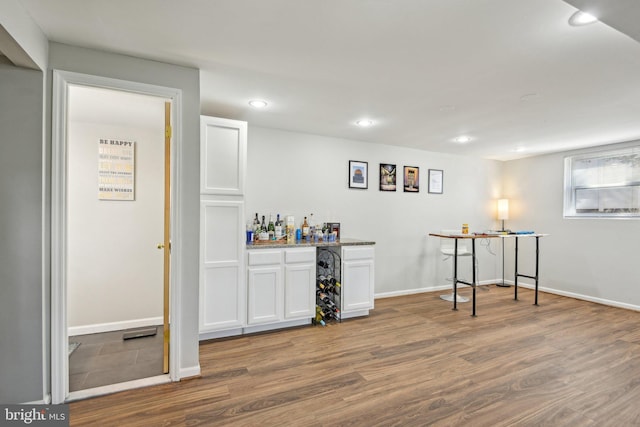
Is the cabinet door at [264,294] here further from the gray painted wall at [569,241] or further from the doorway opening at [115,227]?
the gray painted wall at [569,241]

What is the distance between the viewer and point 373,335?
327 cm

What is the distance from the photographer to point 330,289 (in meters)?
3.75

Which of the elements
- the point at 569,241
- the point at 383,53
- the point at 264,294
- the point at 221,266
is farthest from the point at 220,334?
the point at 569,241

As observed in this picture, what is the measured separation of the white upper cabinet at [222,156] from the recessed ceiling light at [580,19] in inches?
100

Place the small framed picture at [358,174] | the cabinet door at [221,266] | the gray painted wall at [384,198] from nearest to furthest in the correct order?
1. the cabinet door at [221,266]
2. the gray painted wall at [384,198]
3. the small framed picture at [358,174]

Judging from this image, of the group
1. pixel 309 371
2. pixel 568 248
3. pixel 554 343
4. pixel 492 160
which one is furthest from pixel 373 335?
pixel 492 160

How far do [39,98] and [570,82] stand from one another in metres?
3.71

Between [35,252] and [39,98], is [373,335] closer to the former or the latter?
[35,252]

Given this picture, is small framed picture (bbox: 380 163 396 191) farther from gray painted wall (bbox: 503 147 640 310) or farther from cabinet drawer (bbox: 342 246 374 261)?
gray painted wall (bbox: 503 147 640 310)

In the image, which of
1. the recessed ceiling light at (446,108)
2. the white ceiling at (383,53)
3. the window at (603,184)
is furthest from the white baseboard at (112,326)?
the window at (603,184)

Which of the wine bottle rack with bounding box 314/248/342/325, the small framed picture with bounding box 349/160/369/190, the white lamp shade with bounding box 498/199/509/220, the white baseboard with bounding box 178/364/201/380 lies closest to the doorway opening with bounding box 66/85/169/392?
the white baseboard with bounding box 178/364/201/380

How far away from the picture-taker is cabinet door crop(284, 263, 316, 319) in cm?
337

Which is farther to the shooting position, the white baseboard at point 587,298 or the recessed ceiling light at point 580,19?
the white baseboard at point 587,298

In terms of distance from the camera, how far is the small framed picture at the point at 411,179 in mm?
4980
